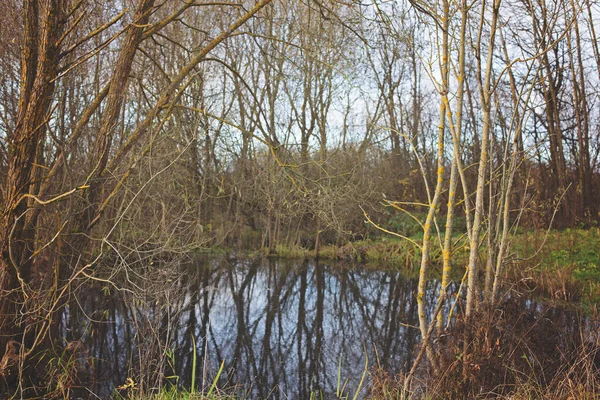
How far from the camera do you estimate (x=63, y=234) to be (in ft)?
16.9

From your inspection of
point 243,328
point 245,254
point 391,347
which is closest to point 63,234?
point 243,328

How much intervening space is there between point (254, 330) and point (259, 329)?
10 cm

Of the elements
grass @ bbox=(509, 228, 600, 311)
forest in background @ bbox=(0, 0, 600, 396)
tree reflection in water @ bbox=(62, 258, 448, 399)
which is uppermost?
forest in background @ bbox=(0, 0, 600, 396)

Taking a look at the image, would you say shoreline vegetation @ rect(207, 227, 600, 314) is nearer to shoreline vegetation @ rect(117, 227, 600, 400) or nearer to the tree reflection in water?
shoreline vegetation @ rect(117, 227, 600, 400)

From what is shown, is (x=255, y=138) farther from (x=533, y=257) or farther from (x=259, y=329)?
(x=533, y=257)

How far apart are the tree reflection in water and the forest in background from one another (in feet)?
2.91

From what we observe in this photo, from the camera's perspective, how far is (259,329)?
7980mm

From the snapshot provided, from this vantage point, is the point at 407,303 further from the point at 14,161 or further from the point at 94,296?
the point at 14,161

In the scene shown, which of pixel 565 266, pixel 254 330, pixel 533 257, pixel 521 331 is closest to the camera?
Answer: pixel 521 331

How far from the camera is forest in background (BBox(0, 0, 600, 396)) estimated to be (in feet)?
15.3

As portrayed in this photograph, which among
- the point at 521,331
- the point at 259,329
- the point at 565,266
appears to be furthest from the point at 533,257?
the point at 521,331

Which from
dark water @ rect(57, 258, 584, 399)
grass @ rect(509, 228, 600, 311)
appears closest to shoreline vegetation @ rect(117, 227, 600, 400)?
grass @ rect(509, 228, 600, 311)

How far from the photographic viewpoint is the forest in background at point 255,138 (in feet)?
15.3

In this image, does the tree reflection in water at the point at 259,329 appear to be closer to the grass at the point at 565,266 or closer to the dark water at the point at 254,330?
the dark water at the point at 254,330
